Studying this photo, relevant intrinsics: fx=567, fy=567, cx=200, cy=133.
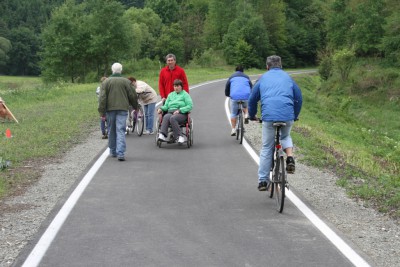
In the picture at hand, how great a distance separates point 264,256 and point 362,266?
968mm

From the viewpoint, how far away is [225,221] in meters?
7.25

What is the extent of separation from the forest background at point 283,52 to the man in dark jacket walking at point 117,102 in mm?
2758

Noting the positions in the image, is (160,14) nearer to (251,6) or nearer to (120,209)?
(251,6)

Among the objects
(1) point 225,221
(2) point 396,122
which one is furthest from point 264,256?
(2) point 396,122

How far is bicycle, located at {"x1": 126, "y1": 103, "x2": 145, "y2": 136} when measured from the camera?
15617mm

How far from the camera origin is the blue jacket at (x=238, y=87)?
47.8 feet

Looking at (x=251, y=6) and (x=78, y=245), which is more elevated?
(x=251, y=6)

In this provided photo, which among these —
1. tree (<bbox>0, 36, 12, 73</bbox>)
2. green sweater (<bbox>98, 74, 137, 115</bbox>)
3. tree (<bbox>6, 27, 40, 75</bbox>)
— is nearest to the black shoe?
green sweater (<bbox>98, 74, 137, 115</bbox>)

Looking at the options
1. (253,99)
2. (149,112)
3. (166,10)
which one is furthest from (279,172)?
(166,10)

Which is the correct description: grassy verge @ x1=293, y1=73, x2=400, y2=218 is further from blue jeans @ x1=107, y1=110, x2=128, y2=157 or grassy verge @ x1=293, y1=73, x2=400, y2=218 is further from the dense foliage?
the dense foliage

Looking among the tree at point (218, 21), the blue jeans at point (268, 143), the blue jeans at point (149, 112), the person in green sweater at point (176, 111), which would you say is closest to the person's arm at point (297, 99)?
the blue jeans at point (268, 143)

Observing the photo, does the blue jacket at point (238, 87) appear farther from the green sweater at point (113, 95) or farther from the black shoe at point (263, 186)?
the black shoe at point (263, 186)

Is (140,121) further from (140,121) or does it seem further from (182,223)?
(182,223)

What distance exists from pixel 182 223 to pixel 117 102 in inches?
207
